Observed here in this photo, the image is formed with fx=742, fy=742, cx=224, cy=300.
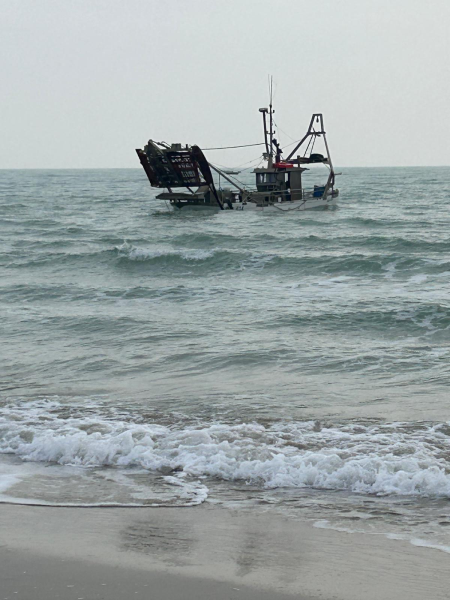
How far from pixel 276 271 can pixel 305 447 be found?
50.8 ft

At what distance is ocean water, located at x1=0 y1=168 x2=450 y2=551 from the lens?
Answer: 662 cm

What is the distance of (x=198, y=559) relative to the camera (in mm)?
5109

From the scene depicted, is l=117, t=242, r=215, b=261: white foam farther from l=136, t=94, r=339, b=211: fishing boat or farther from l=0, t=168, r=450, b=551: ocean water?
l=136, t=94, r=339, b=211: fishing boat

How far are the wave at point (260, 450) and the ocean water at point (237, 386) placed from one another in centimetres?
2

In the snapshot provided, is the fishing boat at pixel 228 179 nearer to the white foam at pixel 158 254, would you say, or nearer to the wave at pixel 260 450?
the white foam at pixel 158 254

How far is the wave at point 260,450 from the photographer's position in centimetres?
678

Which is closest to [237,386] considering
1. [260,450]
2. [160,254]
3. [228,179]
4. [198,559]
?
[260,450]

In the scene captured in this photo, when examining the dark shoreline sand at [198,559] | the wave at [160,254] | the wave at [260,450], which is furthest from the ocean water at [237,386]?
the dark shoreline sand at [198,559]

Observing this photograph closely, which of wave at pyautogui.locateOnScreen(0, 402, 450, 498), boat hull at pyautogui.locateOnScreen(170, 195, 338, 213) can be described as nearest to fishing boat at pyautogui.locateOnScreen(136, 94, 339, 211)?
boat hull at pyautogui.locateOnScreen(170, 195, 338, 213)

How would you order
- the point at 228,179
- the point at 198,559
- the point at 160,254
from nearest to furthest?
1. the point at 198,559
2. the point at 160,254
3. the point at 228,179

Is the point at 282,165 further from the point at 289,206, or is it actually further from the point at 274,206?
the point at 289,206

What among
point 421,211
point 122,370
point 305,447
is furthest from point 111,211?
point 305,447

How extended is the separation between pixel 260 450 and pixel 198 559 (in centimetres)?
242

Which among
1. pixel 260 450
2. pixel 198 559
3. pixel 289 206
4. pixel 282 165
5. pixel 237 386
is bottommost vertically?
pixel 237 386
